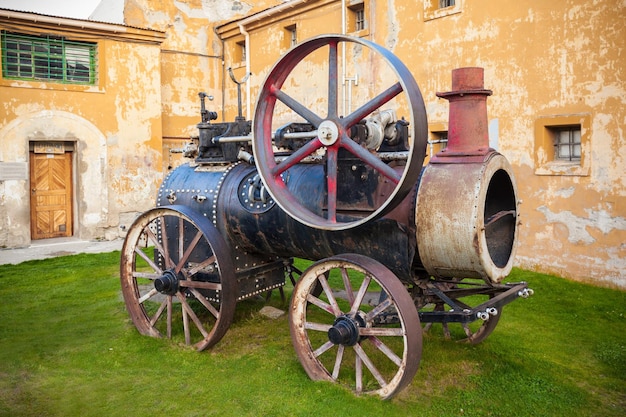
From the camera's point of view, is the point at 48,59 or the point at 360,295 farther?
the point at 48,59

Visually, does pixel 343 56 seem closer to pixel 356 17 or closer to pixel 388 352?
pixel 356 17

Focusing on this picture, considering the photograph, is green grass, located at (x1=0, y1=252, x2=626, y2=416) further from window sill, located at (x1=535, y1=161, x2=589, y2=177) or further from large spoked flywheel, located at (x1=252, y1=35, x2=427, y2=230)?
window sill, located at (x1=535, y1=161, x2=589, y2=177)

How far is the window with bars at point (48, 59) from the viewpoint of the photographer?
11812 mm

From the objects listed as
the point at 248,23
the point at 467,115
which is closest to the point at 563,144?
the point at 467,115

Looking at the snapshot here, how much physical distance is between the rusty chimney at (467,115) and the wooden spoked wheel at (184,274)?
224cm

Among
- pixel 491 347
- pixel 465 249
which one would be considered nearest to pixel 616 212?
pixel 491 347

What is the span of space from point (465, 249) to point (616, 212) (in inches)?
193

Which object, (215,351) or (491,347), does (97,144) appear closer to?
(215,351)

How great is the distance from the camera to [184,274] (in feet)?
18.1

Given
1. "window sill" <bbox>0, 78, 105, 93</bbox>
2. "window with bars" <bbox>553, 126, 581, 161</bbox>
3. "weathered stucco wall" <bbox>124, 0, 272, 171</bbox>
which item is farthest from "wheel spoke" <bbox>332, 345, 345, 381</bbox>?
"weathered stucco wall" <bbox>124, 0, 272, 171</bbox>

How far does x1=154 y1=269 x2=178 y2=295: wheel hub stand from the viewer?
17.8 feet

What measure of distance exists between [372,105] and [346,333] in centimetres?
170

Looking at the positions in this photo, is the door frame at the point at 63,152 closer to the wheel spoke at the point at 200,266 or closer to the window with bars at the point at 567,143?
the wheel spoke at the point at 200,266

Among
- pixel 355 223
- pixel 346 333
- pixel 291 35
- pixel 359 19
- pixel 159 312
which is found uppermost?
pixel 291 35
